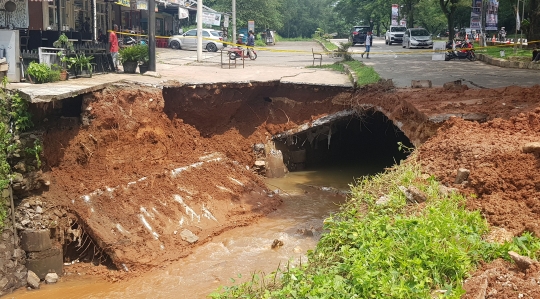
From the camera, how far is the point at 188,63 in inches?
938

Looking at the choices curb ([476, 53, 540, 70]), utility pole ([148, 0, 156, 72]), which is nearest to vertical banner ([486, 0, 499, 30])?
curb ([476, 53, 540, 70])

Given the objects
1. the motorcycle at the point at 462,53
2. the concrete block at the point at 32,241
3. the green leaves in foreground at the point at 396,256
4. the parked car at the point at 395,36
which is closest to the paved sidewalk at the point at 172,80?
the concrete block at the point at 32,241

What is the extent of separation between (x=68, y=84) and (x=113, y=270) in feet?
15.0

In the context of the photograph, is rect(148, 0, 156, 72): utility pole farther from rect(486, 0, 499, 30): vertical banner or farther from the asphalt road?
rect(486, 0, 499, 30): vertical banner

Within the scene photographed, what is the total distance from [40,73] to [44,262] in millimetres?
4624

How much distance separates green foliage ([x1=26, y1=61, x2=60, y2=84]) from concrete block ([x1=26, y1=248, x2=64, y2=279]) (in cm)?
432

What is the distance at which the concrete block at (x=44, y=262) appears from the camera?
33.1 feet

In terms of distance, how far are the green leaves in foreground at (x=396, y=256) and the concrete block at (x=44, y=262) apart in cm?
489

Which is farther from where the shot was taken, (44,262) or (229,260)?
(229,260)

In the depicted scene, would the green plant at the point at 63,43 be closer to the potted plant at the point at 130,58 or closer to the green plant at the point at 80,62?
the green plant at the point at 80,62

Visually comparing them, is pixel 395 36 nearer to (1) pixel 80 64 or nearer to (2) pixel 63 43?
(2) pixel 63 43

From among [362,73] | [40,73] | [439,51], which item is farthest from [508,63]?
[40,73]

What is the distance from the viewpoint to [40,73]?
12695mm

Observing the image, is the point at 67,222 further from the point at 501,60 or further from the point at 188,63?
the point at 501,60
